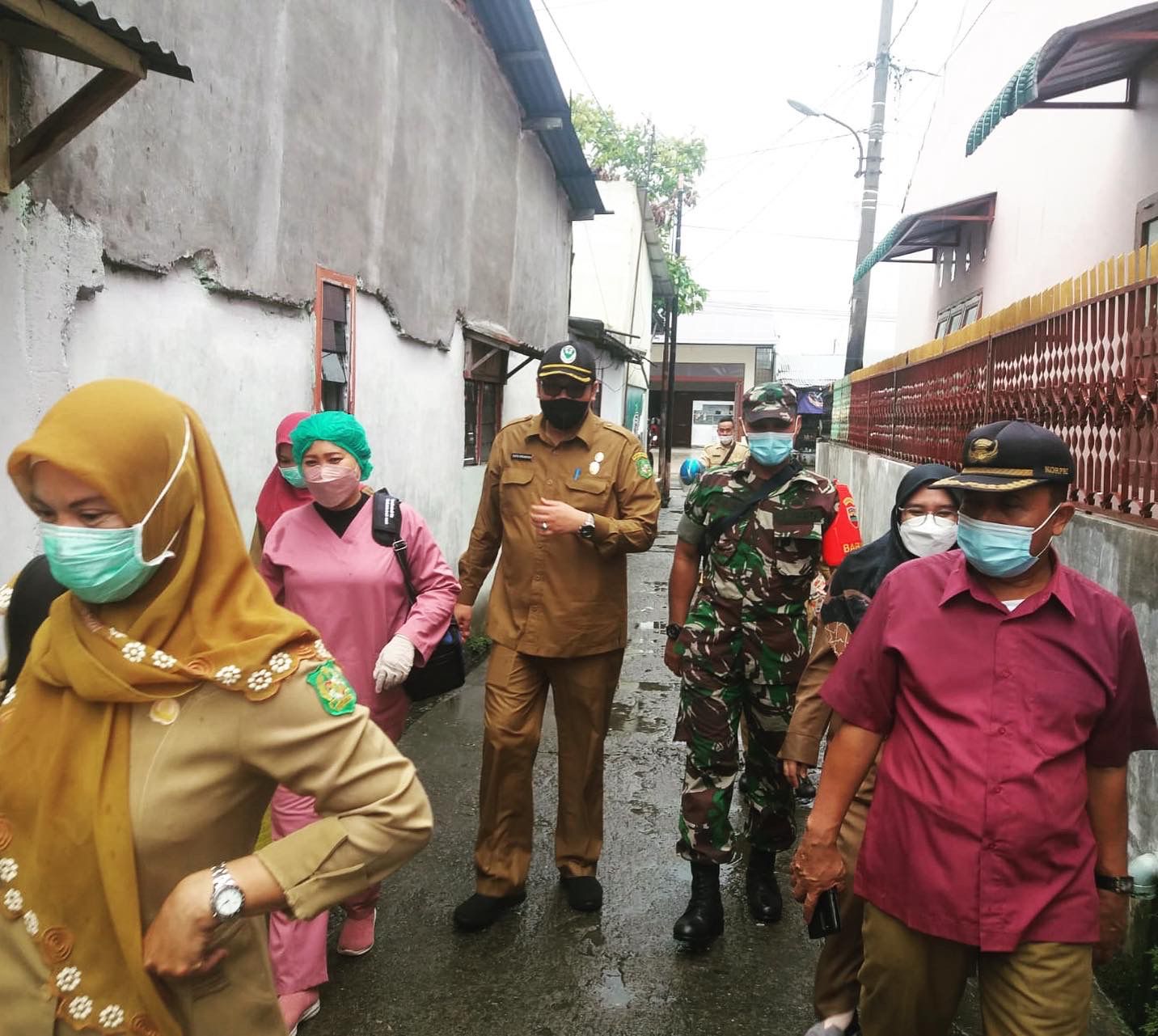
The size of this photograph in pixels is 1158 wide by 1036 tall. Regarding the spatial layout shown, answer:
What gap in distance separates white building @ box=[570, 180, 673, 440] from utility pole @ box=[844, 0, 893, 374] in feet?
13.3

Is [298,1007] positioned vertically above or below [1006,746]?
below

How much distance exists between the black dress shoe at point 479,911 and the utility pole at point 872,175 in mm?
13222

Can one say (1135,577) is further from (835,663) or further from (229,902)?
(229,902)

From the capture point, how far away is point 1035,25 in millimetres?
9867

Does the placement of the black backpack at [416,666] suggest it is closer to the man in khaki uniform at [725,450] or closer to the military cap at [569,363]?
the military cap at [569,363]

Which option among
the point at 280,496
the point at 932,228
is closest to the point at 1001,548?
the point at 280,496

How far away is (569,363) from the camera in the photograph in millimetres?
3619

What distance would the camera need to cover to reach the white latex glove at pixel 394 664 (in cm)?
291

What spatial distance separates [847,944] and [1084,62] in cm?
658

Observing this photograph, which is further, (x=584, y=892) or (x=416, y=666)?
(x=584, y=892)

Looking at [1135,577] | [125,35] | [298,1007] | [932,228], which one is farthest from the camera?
[932,228]

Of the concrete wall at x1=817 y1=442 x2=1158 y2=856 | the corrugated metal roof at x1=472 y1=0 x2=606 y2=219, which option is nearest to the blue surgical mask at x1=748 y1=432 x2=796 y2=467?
the concrete wall at x1=817 y1=442 x2=1158 y2=856

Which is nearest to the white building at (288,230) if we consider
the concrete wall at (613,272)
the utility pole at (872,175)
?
the utility pole at (872,175)

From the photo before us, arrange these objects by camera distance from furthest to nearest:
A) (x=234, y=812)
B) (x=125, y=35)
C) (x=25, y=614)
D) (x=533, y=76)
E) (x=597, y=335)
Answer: (x=597, y=335)
(x=533, y=76)
(x=125, y=35)
(x=25, y=614)
(x=234, y=812)
